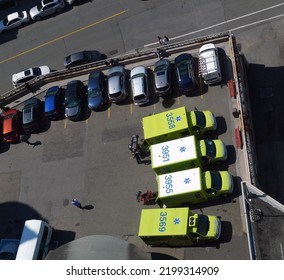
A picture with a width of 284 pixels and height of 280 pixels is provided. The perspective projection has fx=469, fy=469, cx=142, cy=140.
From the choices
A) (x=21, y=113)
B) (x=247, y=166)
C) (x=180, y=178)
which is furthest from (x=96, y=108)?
(x=247, y=166)

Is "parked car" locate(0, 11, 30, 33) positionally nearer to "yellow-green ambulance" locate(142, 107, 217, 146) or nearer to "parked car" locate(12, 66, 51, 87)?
"parked car" locate(12, 66, 51, 87)

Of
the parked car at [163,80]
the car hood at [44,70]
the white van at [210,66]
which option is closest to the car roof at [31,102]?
the car hood at [44,70]

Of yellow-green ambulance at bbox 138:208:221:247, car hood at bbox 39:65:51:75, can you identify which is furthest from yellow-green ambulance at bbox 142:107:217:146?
car hood at bbox 39:65:51:75

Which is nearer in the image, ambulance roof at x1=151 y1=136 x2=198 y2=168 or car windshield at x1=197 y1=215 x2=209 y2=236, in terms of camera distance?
car windshield at x1=197 y1=215 x2=209 y2=236

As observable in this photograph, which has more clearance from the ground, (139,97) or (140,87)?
(140,87)

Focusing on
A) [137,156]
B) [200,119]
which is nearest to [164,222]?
[137,156]

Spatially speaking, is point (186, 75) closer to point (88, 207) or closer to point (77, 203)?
point (88, 207)
